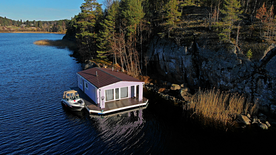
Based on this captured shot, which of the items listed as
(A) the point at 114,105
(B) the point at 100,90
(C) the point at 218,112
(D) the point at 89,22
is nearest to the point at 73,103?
(B) the point at 100,90

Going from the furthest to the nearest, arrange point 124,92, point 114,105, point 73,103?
point 124,92 → point 114,105 → point 73,103

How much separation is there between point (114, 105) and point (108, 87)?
2.63m

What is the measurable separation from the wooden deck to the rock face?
35.6 ft

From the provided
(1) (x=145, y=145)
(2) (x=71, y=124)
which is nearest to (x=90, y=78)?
(2) (x=71, y=124)

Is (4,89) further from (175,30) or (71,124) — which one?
(175,30)

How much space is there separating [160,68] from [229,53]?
15017mm

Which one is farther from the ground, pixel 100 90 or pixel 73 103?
pixel 100 90

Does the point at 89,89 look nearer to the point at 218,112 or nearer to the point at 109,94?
the point at 109,94

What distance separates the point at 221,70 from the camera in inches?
977

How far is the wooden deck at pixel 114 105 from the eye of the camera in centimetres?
2110

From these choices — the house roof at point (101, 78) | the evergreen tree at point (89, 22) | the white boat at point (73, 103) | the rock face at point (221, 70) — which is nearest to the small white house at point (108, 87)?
the house roof at point (101, 78)

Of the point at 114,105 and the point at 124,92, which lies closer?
the point at 114,105

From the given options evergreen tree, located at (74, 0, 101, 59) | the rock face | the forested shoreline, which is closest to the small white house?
the rock face

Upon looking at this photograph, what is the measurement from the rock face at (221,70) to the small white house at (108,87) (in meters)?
10.2
